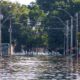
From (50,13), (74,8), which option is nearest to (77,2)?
(74,8)

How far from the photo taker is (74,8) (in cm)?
9112

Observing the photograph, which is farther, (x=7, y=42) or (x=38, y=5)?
(x=38, y=5)

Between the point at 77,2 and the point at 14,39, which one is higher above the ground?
the point at 77,2

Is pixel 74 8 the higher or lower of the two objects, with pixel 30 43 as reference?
higher

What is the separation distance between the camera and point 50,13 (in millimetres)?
96188

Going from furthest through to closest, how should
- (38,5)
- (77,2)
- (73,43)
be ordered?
1. (38,5)
2. (77,2)
3. (73,43)

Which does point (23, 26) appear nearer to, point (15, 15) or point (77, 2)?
point (15, 15)

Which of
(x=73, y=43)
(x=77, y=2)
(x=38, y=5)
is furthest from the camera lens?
(x=38, y=5)

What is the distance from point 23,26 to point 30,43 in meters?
3.67

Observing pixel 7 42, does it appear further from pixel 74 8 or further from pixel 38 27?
pixel 74 8

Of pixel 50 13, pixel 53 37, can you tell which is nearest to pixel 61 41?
pixel 53 37

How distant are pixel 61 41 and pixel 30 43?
6.85 metres

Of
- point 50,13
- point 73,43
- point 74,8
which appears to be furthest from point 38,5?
point 73,43

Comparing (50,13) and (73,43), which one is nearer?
(73,43)
